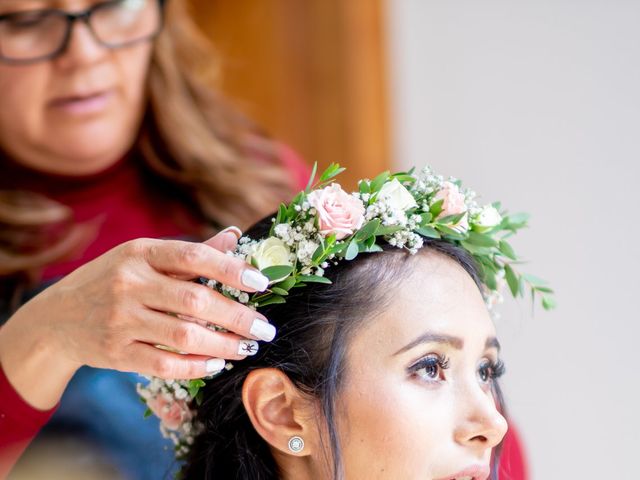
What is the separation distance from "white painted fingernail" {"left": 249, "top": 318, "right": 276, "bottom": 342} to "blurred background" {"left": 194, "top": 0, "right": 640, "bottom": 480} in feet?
3.39

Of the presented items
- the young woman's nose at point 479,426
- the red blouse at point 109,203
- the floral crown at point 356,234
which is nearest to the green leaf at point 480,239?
the floral crown at point 356,234

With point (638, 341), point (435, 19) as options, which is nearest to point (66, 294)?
point (638, 341)

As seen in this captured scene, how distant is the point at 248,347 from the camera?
111 centimetres

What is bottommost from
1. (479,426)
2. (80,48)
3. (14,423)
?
(14,423)

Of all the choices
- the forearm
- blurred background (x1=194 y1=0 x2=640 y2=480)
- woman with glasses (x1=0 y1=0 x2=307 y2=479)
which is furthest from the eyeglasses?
blurred background (x1=194 y1=0 x2=640 y2=480)

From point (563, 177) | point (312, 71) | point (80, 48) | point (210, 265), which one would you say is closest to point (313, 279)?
point (210, 265)

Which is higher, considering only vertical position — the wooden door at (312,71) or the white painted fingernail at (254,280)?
the white painted fingernail at (254,280)

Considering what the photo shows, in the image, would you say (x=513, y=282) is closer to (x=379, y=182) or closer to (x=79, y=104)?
(x=379, y=182)

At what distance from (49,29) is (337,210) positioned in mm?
720

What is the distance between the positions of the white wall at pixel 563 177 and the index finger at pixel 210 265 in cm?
118

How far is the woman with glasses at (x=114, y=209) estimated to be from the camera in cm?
108

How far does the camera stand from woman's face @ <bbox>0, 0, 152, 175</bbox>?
5.13ft

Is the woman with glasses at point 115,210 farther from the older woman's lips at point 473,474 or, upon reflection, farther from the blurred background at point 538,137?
the blurred background at point 538,137

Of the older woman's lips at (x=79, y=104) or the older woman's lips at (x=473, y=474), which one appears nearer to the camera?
the older woman's lips at (x=473, y=474)
